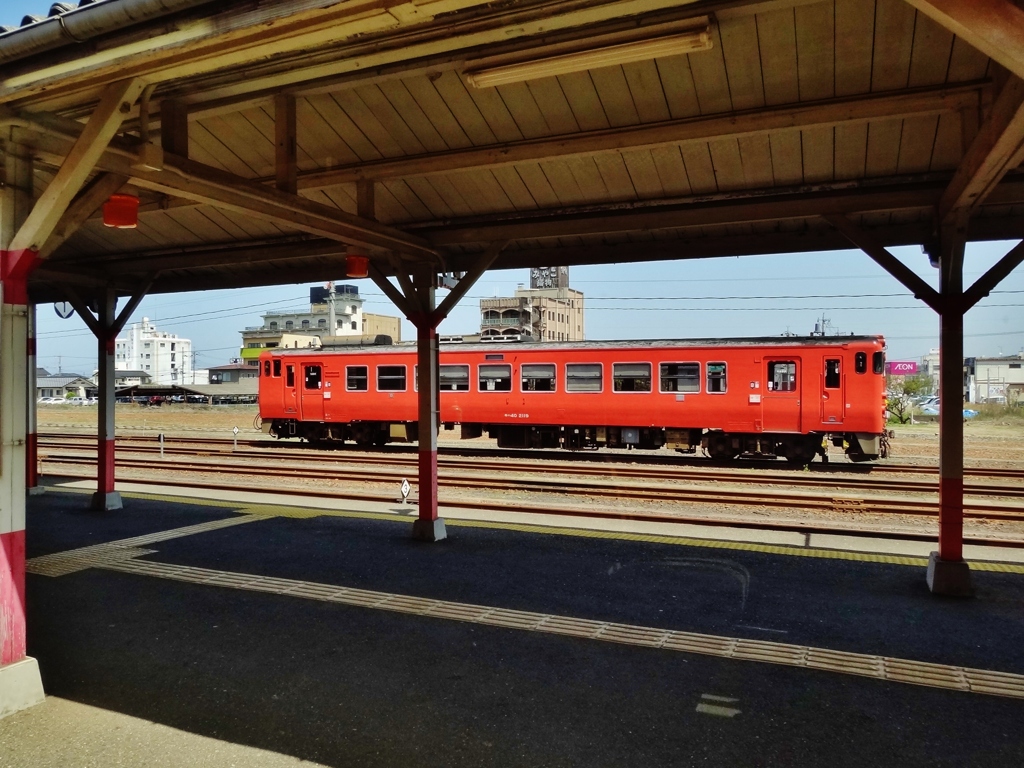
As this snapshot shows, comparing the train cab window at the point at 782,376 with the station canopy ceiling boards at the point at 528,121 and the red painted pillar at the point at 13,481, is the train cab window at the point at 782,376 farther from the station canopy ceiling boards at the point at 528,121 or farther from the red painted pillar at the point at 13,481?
the red painted pillar at the point at 13,481

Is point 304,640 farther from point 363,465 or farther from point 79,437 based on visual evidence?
point 79,437

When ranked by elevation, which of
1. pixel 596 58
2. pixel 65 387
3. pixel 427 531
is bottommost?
pixel 427 531

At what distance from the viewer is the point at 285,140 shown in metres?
6.04

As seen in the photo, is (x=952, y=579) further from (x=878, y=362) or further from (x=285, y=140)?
(x=878, y=362)

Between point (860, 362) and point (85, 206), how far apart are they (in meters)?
14.4

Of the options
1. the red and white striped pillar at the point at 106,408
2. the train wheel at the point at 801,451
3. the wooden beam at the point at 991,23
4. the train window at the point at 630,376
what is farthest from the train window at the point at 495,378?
the wooden beam at the point at 991,23

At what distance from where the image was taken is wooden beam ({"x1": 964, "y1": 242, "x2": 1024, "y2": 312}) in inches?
248

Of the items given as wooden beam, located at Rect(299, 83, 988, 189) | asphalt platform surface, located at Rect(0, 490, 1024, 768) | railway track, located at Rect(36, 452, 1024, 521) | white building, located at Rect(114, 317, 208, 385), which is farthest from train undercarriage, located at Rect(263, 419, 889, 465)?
white building, located at Rect(114, 317, 208, 385)

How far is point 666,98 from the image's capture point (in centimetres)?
573

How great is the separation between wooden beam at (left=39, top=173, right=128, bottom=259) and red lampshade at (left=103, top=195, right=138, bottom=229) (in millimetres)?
328

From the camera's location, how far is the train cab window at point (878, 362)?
14688 mm

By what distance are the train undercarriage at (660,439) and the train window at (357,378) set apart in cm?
126

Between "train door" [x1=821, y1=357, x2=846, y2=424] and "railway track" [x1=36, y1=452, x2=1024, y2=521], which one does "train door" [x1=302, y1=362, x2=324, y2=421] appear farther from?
"train door" [x1=821, y1=357, x2=846, y2=424]

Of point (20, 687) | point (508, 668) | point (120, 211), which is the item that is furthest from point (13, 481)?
point (508, 668)
